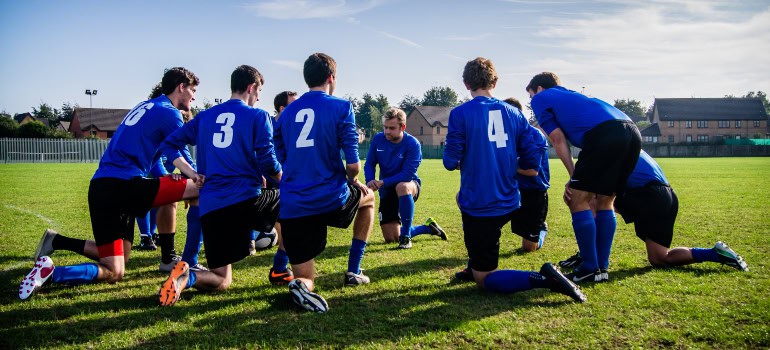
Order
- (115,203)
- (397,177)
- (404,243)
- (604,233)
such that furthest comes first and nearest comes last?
1. (397,177)
2. (404,243)
3. (604,233)
4. (115,203)

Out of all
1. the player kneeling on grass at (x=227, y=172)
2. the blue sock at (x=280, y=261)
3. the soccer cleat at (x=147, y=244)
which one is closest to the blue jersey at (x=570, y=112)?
the player kneeling on grass at (x=227, y=172)

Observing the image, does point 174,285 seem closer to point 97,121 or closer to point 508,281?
point 508,281

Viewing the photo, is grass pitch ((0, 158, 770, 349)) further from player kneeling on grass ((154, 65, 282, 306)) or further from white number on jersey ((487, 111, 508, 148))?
white number on jersey ((487, 111, 508, 148))

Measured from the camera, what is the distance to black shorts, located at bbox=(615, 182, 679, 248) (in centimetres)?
542

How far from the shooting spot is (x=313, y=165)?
14.6 ft

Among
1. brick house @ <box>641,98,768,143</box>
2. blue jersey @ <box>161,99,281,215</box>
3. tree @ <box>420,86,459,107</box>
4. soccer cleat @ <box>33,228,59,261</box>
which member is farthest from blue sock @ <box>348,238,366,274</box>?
tree @ <box>420,86,459,107</box>

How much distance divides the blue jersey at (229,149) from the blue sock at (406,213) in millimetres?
2826

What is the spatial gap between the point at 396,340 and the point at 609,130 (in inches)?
112

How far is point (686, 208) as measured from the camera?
10914 mm

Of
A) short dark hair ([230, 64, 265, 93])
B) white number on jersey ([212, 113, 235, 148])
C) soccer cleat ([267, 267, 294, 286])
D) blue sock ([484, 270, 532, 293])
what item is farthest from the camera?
soccer cleat ([267, 267, 294, 286])

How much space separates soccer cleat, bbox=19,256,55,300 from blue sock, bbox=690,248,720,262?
20.7 feet

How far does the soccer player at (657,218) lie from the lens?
5.40 meters

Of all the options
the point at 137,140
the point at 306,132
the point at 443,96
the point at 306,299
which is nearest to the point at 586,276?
the point at 306,299

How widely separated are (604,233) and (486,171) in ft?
5.16
